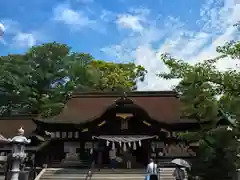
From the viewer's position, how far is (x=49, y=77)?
38531 millimetres

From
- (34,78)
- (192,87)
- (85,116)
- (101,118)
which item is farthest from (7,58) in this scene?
(192,87)

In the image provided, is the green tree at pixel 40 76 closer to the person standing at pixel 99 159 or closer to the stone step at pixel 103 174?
the person standing at pixel 99 159

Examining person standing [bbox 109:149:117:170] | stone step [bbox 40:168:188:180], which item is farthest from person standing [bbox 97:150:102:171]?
stone step [bbox 40:168:188:180]

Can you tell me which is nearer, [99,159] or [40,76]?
[99,159]

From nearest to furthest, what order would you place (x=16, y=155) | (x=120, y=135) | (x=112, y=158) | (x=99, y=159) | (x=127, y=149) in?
(x=16, y=155)
(x=99, y=159)
(x=112, y=158)
(x=120, y=135)
(x=127, y=149)

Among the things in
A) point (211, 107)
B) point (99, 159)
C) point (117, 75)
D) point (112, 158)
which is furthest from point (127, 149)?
point (117, 75)

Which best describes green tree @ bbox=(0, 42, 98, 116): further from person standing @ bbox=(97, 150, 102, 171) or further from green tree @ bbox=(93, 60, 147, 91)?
person standing @ bbox=(97, 150, 102, 171)

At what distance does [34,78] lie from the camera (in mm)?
38594

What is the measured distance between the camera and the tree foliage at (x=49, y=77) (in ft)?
121

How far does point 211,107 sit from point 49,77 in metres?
26.5

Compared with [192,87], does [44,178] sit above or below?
below

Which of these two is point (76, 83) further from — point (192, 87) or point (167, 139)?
point (192, 87)

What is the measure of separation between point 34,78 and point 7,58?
4.31 metres

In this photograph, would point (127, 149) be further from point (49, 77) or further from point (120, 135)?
point (49, 77)
